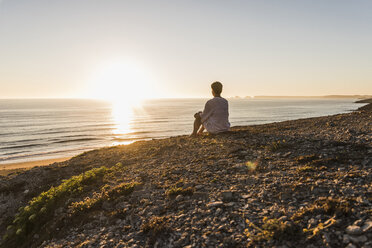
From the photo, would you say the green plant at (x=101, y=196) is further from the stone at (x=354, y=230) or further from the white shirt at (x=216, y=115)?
the white shirt at (x=216, y=115)

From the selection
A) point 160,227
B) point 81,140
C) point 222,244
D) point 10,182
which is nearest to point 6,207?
point 10,182

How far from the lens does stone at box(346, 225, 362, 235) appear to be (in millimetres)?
3662

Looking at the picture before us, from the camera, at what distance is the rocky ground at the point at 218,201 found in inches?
168

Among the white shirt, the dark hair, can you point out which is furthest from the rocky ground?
the dark hair

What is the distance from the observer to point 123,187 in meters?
7.73

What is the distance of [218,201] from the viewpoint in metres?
5.72

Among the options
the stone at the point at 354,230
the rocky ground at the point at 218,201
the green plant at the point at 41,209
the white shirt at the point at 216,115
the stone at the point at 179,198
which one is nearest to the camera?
the stone at the point at 354,230

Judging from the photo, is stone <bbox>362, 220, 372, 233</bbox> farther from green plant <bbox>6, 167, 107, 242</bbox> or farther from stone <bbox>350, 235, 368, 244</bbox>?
green plant <bbox>6, 167, 107, 242</bbox>

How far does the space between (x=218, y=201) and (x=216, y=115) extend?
26.1 feet

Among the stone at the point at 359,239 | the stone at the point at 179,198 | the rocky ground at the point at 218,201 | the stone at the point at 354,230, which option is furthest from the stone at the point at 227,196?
the stone at the point at 359,239

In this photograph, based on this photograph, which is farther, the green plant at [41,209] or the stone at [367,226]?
the green plant at [41,209]

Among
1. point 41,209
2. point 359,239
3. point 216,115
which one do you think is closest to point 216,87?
point 216,115

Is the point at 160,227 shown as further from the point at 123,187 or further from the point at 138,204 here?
the point at 123,187

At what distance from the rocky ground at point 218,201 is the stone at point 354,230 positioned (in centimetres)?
2
